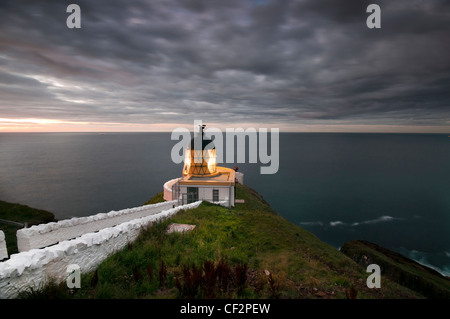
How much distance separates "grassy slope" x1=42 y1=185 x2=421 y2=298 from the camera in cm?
562

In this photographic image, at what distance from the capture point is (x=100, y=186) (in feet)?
226

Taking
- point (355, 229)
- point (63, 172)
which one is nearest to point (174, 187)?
point (355, 229)

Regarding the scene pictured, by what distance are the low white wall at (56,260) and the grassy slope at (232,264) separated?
0.44 meters

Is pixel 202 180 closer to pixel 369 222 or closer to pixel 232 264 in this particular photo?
pixel 232 264

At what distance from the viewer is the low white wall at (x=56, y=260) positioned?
188 inches

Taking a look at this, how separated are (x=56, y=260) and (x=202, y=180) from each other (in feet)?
63.4

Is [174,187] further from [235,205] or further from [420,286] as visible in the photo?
[420,286]

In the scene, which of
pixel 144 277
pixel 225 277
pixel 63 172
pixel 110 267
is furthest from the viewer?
pixel 63 172

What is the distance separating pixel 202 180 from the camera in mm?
25031

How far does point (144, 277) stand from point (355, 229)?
47.9m

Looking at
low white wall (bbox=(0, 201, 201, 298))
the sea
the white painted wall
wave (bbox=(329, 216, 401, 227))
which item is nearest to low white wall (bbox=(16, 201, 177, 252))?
low white wall (bbox=(0, 201, 201, 298))

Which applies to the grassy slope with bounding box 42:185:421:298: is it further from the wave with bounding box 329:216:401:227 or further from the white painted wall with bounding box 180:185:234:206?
the wave with bounding box 329:216:401:227

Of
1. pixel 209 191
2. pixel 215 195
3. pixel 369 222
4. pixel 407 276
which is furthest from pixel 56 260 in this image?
pixel 369 222

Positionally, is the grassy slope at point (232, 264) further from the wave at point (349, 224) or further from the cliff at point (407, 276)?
the wave at point (349, 224)
